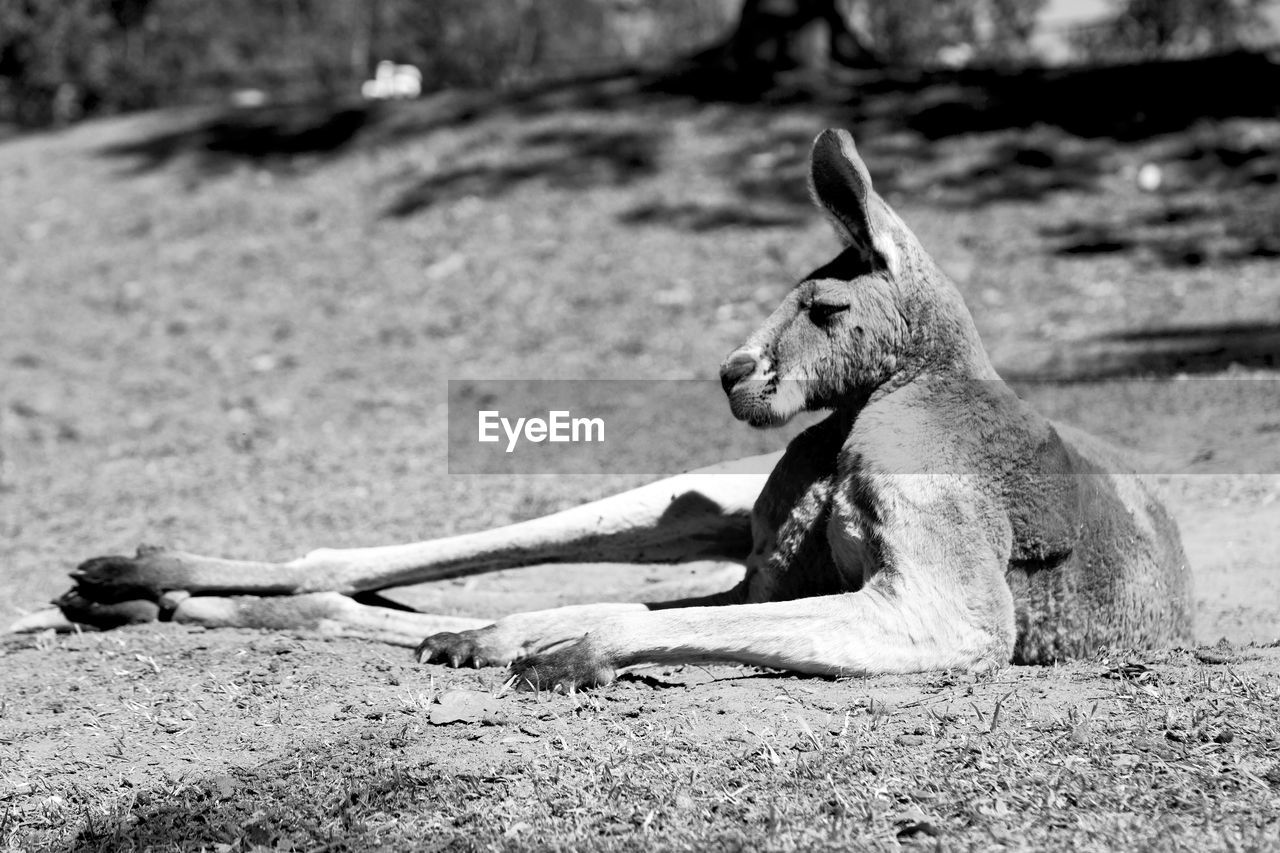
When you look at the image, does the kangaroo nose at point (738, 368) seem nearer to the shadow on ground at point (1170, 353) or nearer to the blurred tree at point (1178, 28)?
the shadow on ground at point (1170, 353)

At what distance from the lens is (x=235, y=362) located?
9539 mm

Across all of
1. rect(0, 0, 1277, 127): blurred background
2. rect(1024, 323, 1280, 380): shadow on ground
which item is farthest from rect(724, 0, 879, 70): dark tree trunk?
rect(1024, 323, 1280, 380): shadow on ground

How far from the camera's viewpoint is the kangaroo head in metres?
3.60

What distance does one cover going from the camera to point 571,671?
11.5 ft

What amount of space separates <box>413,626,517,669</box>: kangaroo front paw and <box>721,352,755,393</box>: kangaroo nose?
904 millimetres

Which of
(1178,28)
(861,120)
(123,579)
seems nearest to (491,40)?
(1178,28)

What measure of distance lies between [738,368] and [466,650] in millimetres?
1025

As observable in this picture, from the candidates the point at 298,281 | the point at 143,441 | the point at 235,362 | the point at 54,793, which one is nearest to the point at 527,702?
the point at 54,793

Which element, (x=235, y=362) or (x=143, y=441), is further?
(x=235, y=362)

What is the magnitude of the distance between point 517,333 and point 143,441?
8.39ft

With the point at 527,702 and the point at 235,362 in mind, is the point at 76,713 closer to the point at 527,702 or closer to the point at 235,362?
the point at 527,702

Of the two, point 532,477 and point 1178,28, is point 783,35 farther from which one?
point 1178,28

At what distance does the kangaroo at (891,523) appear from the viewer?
3.44 meters

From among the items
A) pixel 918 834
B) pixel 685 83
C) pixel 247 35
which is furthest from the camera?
pixel 247 35
